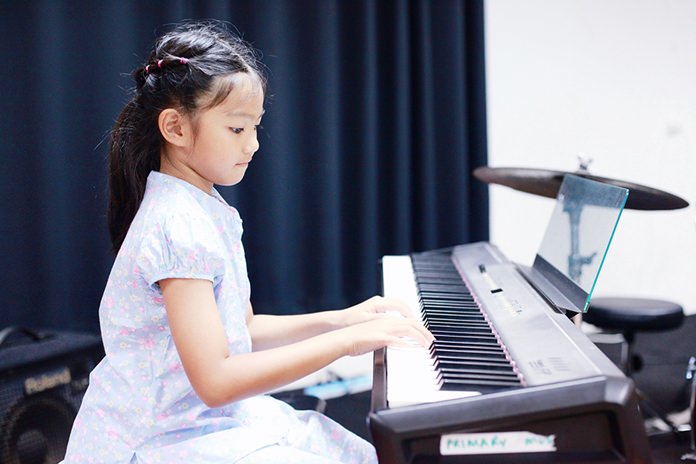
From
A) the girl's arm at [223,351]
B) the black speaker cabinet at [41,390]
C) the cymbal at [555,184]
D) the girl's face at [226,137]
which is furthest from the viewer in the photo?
the black speaker cabinet at [41,390]

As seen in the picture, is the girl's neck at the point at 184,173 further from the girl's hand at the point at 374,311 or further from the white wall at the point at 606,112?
the white wall at the point at 606,112

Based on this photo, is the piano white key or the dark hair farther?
the dark hair

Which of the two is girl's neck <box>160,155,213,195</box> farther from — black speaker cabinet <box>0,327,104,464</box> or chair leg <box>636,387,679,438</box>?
chair leg <box>636,387,679,438</box>

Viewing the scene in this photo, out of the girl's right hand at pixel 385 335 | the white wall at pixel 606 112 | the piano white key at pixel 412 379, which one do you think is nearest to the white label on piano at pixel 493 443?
the piano white key at pixel 412 379

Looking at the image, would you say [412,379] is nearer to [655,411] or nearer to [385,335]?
[385,335]

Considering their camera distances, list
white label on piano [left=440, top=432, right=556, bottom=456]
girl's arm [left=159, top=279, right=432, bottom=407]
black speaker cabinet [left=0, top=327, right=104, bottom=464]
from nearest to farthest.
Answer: white label on piano [left=440, top=432, right=556, bottom=456] → girl's arm [left=159, top=279, right=432, bottom=407] → black speaker cabinet [left=0, top=327, right=104, bottom=464]

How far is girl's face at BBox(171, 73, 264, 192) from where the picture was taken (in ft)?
Result: 3.84

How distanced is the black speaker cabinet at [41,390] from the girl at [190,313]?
81 centimetres

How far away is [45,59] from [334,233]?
119 cm

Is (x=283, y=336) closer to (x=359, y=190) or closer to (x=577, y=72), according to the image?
(x=359, y=190)

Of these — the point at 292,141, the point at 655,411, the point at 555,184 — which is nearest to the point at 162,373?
the point at 555,184

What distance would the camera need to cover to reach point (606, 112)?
3.38 metres

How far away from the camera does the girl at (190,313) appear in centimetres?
106

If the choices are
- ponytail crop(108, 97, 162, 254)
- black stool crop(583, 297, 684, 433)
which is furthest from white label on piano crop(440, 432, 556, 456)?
black stool crop(583, 297, 684, 433)
